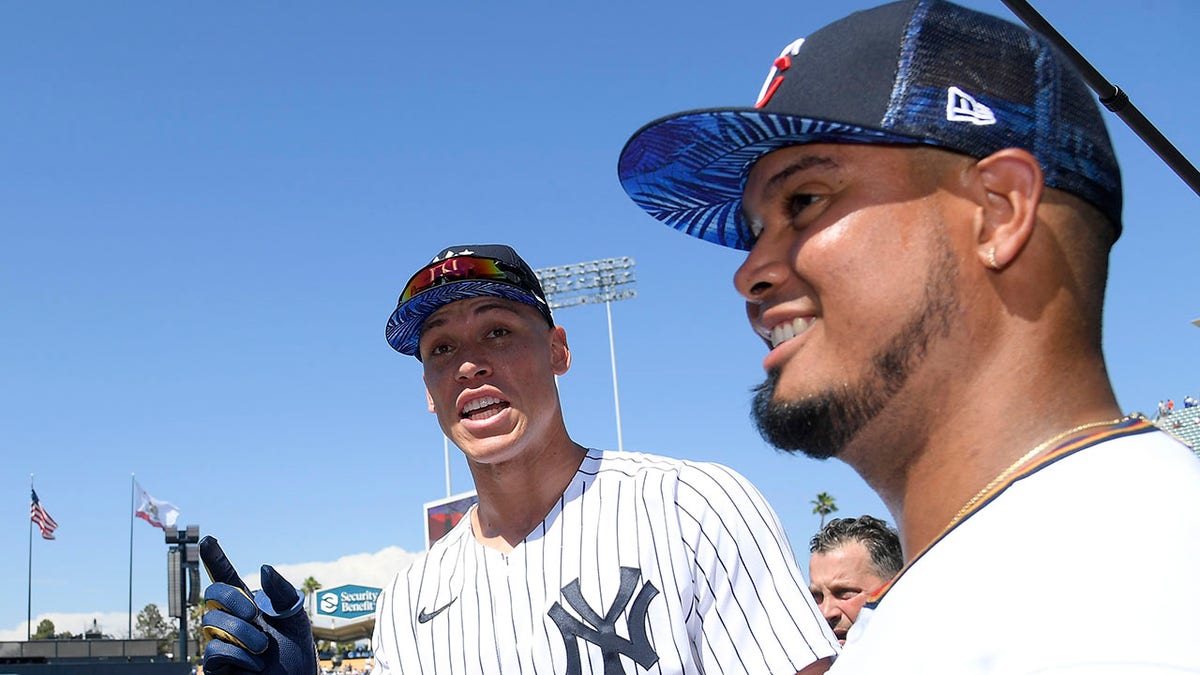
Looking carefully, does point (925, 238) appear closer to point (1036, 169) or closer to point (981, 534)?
point (1036, 169)

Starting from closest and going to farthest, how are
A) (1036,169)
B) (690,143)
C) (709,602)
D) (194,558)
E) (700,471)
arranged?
(1036,169) → (690,143) → (709,602) → (700,471) → (194,558)

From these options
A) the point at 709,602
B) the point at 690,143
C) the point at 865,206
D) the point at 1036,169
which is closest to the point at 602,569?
the point at 709,602

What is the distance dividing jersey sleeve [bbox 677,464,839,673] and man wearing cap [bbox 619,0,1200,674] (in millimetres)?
1135

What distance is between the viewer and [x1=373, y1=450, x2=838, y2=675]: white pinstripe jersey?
8.20 feet

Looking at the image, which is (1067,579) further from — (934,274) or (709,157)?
(709,157)

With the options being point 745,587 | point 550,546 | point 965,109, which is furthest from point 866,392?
point 550,546

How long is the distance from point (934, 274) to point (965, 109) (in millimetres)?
226

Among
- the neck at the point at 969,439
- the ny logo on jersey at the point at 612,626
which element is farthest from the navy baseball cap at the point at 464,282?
the neck at the point at 969,439

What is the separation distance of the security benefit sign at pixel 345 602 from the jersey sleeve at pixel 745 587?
60564mm

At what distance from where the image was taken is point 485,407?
10.1 ft

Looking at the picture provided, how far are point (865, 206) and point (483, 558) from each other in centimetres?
194

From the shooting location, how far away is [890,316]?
133 centimetres

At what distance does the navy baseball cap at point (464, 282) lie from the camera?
3125mm

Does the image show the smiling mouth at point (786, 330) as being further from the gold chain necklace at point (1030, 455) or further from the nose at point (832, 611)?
the nose at point (832, 611)
